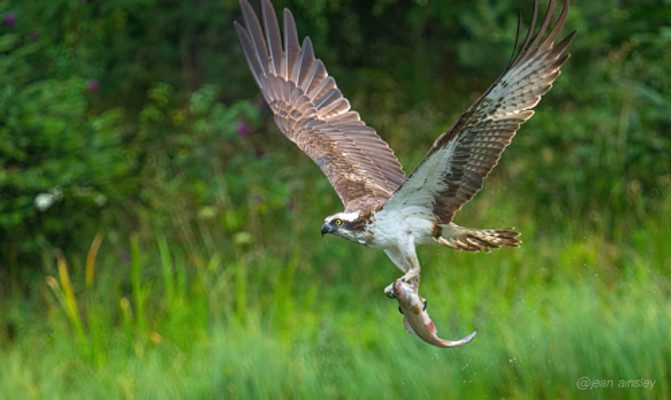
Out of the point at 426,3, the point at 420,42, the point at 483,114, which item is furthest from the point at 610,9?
the point at 483,114

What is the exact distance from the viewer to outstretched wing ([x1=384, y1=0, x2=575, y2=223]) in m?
4.12

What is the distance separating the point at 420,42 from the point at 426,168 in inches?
277

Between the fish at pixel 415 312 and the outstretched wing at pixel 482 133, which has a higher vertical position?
the outstretched wing at pixel 482 133

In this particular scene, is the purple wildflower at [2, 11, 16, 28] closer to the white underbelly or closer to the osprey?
the osprey

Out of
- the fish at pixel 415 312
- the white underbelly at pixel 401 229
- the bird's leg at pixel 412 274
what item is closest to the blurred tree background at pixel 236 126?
the white underbelly at pixel 401 229

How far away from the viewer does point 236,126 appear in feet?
27.7

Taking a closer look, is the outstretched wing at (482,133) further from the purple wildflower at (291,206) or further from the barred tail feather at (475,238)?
the purple wildflower at (291,206)

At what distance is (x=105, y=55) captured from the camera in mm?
10414

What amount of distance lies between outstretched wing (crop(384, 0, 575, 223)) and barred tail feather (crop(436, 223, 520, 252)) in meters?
0.14

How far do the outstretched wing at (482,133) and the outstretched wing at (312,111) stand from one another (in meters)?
0.99

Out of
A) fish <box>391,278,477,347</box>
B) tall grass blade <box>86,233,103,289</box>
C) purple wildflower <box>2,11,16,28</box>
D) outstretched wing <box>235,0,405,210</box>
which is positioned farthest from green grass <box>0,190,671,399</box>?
purple wildflower <box>2,11,16,28</box>

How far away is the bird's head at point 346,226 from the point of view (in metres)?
4.54

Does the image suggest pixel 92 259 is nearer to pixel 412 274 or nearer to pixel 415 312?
pixel 412 274

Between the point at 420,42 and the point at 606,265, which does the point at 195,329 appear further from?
the point at 420,42
